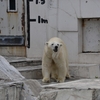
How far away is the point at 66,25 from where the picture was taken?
354 inches

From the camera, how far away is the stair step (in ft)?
26.7

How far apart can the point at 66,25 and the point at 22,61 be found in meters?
1.25

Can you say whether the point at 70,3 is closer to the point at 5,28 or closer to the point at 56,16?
the point at 56,16

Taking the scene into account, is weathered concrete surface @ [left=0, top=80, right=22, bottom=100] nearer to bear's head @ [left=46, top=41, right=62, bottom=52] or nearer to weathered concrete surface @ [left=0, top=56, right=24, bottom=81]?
weathered concrete surface @ [left=0, top=56, right=24, bottom=81]

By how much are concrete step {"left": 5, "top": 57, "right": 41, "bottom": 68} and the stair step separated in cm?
13

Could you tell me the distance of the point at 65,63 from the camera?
8.22 m

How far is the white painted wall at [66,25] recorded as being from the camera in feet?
29.2

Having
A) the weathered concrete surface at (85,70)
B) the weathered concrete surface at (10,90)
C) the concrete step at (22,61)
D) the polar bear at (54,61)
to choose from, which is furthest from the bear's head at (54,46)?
the weathered concrete surface at (10,90)

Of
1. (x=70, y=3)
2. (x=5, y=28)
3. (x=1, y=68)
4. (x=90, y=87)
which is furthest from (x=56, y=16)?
(x=90, y=87)

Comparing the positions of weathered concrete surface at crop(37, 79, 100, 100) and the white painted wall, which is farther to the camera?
the white painted wall

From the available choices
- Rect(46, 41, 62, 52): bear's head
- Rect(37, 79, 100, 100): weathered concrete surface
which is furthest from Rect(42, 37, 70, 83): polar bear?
Rect(37, 79, 100, 100): weathered concrete surface

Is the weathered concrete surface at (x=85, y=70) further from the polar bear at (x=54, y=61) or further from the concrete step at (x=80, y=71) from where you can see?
the polar bear at (x=54, y=61)

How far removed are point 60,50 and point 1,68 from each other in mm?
2147

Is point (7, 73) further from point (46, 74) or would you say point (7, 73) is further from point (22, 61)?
point (22, 61)
